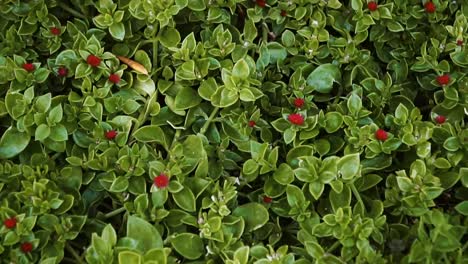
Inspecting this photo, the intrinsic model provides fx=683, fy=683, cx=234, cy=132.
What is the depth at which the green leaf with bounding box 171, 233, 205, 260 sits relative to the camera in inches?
54.9

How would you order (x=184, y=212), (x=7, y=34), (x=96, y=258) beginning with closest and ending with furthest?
(x=96, y=258) < (x=184, y=212) < (x=7, y=34)

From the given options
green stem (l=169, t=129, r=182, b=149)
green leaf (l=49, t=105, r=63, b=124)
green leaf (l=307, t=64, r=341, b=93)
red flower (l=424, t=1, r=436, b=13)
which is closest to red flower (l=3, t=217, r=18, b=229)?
green leaf (l=49, t=105, r=63, b=124)

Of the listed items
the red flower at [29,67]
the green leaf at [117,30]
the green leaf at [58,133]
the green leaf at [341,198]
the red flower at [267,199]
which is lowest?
the red flower at [267,199]

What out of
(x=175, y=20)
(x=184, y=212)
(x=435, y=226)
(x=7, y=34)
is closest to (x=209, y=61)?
(x=175, y=20)

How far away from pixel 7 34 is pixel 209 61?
508 millimetres

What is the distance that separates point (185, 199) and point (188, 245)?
3.9 inches

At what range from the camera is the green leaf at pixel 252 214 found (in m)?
1.46

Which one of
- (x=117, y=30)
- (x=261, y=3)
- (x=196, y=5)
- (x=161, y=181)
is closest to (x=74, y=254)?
(x=161, y=181)

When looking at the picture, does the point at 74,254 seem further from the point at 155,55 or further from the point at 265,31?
the point at 265,31

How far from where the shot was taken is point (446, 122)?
162cm

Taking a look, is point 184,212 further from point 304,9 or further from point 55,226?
point 304,9

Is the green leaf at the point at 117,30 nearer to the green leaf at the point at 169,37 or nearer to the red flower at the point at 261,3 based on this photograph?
the green leaf at the point at 169,37

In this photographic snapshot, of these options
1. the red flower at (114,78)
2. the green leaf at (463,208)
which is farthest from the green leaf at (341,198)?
the red flower at (114,78)

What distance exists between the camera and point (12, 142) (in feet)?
5.01
